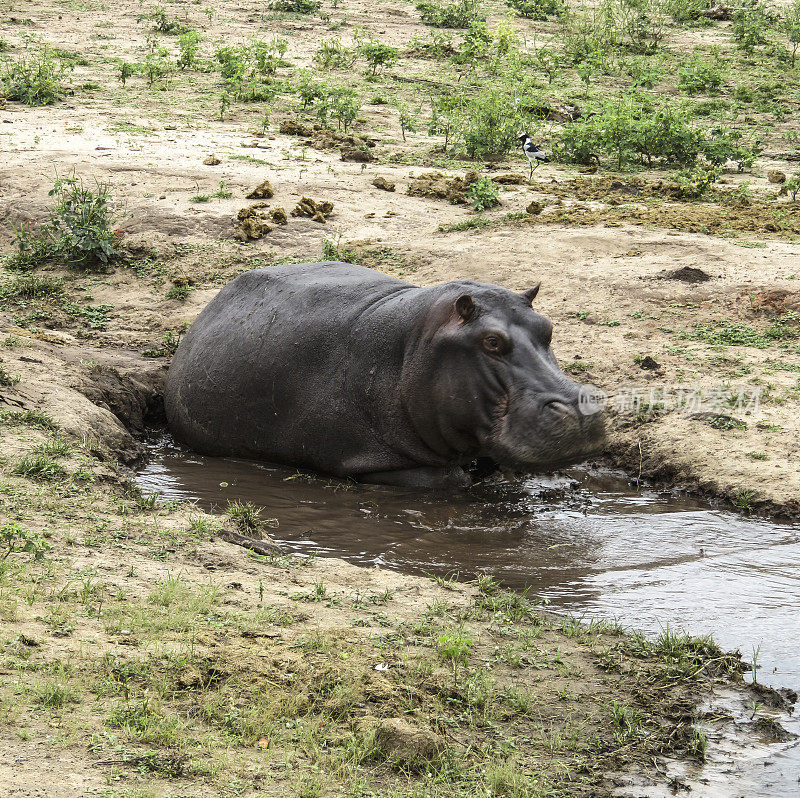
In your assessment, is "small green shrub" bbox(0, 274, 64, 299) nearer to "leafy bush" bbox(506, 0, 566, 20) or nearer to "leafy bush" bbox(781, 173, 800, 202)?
"leafy bush" bbox(781, 173, 800, 202)

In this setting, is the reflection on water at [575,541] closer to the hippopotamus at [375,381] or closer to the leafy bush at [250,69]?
the hippopotamus at [375,381]

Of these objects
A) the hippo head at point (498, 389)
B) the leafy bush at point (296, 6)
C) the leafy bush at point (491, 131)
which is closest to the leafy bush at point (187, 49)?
the leafy bush at point (296, 6)

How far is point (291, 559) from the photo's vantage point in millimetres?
4879

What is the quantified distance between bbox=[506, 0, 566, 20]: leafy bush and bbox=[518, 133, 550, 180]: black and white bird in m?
8.36

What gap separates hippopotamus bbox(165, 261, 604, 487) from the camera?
5859mm

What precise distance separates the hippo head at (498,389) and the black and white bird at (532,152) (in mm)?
5929

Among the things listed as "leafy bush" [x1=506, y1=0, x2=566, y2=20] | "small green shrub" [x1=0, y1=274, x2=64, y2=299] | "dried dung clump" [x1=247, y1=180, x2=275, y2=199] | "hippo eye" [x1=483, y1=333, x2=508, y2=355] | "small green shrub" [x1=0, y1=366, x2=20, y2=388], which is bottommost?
"small green shrub" [x1=0, y1=366, x2=20, y2=388]

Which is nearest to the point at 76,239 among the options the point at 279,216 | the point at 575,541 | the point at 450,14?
the point at 279,216

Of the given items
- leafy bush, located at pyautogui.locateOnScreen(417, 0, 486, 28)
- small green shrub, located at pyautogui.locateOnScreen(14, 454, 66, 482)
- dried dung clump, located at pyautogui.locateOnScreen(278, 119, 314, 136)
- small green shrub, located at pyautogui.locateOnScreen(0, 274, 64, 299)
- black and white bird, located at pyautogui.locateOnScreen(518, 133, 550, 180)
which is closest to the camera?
Answer: small green shrub, located at pyautogui.locateOnScreen(14, 454, 66, 482)

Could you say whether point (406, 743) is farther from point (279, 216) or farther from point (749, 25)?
point (749, 25)

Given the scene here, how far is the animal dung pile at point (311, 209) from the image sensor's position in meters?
10.2

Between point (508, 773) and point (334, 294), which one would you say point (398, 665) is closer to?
point (508, 773)

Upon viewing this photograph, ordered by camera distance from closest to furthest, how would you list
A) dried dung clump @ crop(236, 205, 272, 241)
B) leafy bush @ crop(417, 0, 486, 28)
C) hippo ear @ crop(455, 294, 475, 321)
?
hippo ear @ crop(455, 294, 475, 321), dried dung clump @ crop(236, 205, 272, 241), leafy bush @ crop(417, 0, 486, 28)

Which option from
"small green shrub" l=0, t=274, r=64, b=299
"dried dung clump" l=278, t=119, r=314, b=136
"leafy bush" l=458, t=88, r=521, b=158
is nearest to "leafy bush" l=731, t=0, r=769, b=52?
"leafy bush" l=458, t=88, r=521, b=158
